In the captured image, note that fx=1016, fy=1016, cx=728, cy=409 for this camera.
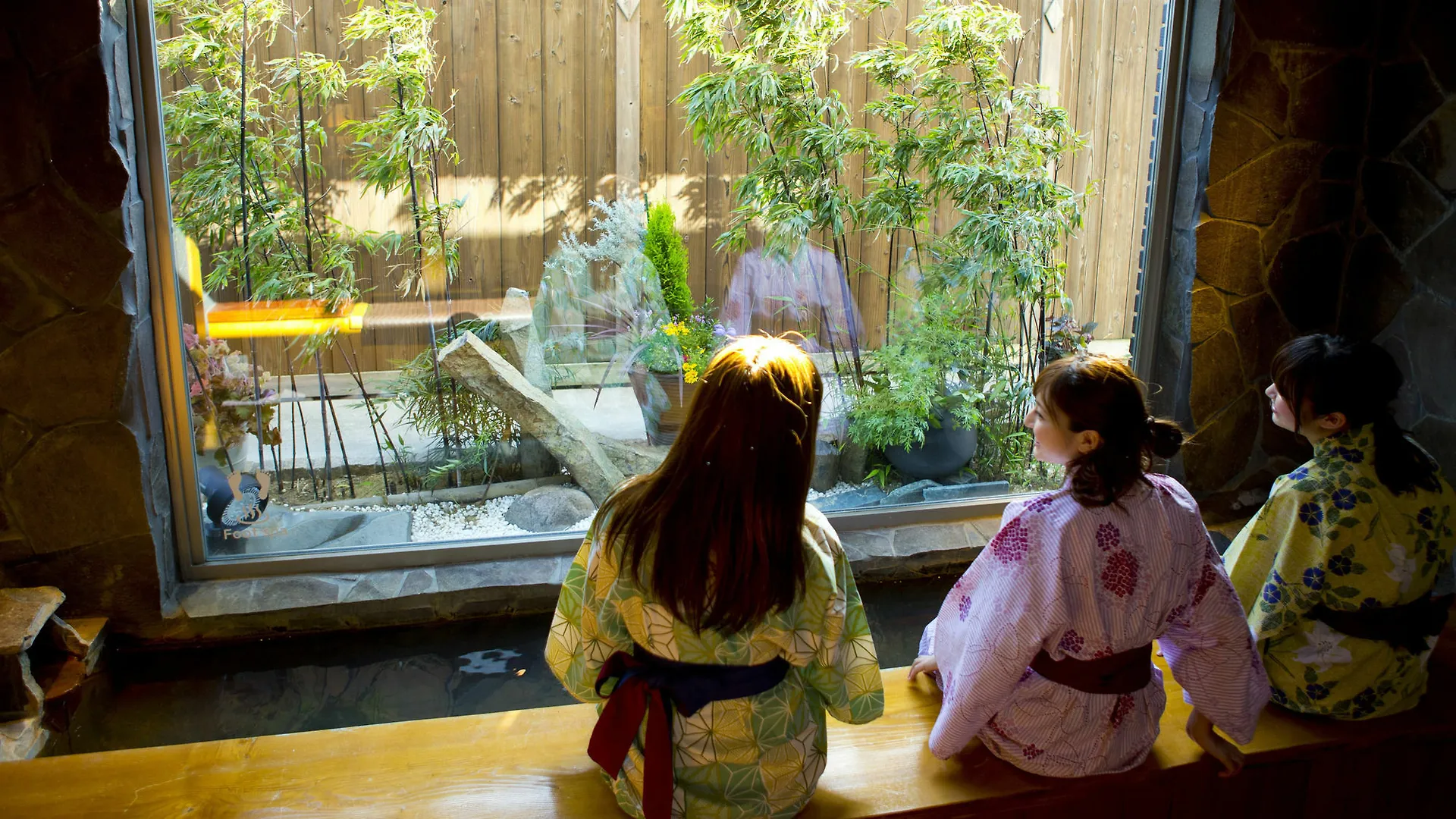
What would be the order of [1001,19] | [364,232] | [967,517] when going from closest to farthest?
[364,232] < [1001,19] < [967,517]

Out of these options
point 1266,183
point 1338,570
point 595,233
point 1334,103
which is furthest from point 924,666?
point 1334,103

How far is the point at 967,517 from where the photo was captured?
3285 millimetres

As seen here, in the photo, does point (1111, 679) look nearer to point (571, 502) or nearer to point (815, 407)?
point (815, 407)

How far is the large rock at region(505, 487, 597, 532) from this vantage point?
2.97m

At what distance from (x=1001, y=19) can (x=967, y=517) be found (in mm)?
1515

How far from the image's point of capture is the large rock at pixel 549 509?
2971 millimetres

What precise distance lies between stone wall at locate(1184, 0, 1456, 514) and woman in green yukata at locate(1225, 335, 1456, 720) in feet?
3.95

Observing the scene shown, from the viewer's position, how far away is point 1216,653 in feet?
5.56

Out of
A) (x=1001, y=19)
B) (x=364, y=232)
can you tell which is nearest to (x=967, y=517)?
(x=1001, y=19)

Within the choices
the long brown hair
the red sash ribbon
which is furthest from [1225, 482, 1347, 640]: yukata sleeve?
the red sash ribbon

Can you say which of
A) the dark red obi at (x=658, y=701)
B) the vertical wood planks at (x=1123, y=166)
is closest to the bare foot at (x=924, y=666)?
the dark red obi at (x=658, y=701)

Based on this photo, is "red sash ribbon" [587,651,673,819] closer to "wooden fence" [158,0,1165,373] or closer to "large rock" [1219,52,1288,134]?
"wooden fence" [158,0,1165,373]

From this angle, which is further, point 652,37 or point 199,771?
point 652,37

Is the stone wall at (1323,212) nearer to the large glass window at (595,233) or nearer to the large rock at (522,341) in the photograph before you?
the large glass window at (595,233)
